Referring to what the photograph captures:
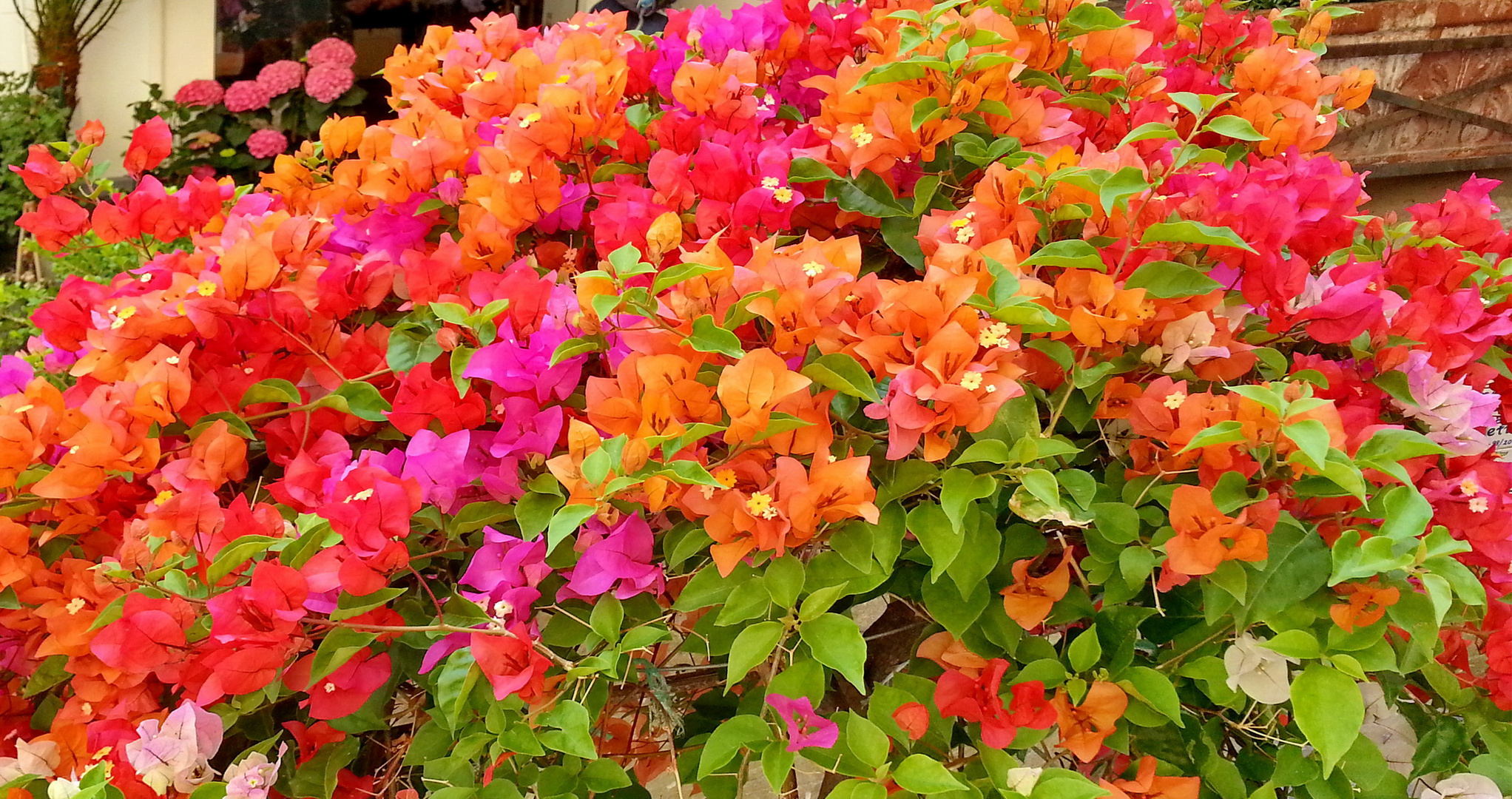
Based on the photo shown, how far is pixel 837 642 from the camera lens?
0.47 meters

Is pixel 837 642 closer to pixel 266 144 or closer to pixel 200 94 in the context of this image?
pixel 266 144

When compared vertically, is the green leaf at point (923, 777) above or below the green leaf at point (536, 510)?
below

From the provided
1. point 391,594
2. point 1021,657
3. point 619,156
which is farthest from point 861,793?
point 619,156

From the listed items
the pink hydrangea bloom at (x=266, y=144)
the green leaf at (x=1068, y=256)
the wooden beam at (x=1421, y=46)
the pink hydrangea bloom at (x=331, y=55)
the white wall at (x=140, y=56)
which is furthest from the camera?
the white wall at (x=140, y=56)

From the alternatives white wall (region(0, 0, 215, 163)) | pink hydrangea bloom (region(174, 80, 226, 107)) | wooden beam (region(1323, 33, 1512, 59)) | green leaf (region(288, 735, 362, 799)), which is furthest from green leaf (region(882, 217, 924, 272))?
white wall (region(0, 0, 215, 163))

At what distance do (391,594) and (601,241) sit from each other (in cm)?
27

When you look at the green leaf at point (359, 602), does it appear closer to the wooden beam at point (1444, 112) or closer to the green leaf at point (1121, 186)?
the green leaf at point (1121, 186)

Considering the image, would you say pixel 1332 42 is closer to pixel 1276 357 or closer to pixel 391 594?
pixel 1276 357

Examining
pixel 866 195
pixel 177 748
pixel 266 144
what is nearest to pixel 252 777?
pixel 177 748

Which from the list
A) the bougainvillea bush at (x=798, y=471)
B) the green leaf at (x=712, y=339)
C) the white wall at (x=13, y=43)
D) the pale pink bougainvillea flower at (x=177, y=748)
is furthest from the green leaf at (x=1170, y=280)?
the white wall at (x=13, y=43)

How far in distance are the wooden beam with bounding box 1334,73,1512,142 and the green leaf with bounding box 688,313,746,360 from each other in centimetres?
390

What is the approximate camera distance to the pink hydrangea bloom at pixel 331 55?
3979 mm

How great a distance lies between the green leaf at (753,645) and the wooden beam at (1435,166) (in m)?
3.96

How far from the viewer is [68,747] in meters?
0.59
